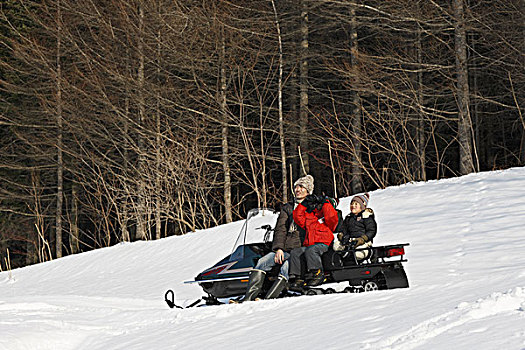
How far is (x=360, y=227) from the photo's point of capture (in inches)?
309

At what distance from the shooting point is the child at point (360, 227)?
25.3 feet

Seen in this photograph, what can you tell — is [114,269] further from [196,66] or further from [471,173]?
[471,173]

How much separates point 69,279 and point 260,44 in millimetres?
7179

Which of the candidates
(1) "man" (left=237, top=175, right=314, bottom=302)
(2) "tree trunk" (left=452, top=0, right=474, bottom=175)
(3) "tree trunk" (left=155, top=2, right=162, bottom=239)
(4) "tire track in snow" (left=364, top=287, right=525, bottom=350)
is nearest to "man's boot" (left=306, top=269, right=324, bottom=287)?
(1) "man" (left=237, top=175, right=314, bottom=302)

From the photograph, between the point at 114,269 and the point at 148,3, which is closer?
the point at 114,269

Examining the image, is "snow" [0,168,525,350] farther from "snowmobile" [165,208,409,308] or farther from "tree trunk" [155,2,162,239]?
"tree trunk" [155,2,162,239]

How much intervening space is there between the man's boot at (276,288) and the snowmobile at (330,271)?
0.23 m

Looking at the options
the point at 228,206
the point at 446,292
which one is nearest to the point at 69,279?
the point at 228,206

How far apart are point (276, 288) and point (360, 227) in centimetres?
112

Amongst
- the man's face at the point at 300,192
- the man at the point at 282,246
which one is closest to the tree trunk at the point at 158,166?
the man at the point at 282,246

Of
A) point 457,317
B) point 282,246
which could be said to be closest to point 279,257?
point 282,246

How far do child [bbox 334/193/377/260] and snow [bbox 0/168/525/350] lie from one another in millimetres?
850

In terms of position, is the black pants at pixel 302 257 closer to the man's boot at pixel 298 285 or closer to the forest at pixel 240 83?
the man's boot at pixel 298 285

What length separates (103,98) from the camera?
18.4m
